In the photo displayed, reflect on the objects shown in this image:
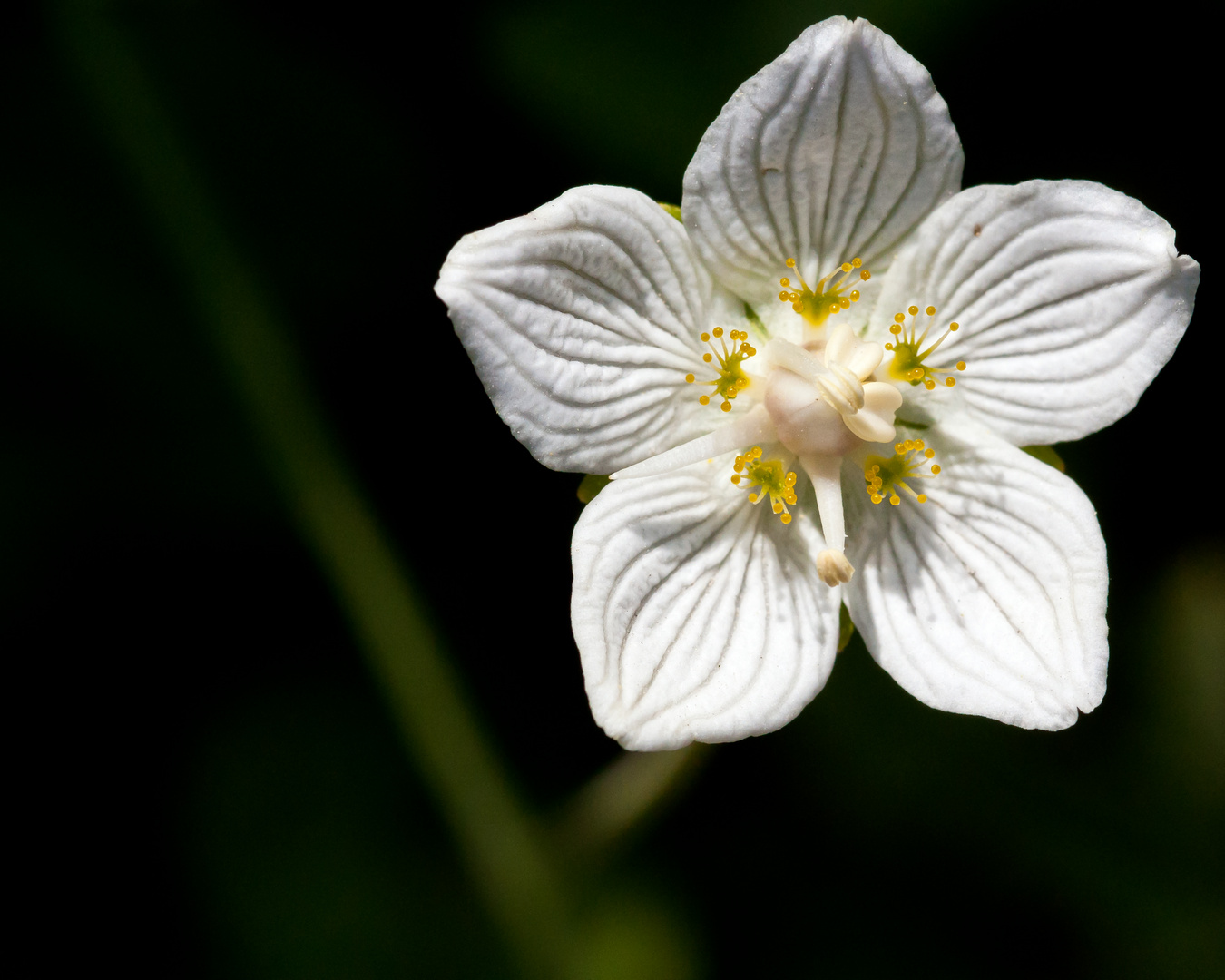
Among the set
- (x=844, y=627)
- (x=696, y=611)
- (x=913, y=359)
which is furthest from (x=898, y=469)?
(x=696, y=611)

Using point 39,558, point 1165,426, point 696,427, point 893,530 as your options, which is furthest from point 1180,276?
point 39,558

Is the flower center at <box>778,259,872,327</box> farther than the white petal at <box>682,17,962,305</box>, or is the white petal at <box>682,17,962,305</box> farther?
the flower center at <box>778,259,872,327</box>

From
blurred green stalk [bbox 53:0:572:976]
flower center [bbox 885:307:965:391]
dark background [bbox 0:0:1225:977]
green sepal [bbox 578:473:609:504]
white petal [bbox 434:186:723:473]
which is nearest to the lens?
white petal [bbox 434:186:723:473]

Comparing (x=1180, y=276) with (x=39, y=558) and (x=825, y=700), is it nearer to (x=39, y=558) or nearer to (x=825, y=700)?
(x=825, y=700)

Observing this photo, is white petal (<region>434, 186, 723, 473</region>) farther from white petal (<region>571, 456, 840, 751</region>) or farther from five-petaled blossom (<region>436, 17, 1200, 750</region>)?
white petal (<region>571, 456, 840, 751</region>)

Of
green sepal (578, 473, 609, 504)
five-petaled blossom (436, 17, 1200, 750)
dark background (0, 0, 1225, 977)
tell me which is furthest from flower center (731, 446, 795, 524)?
dark background (0, 0, 1225, 977)
